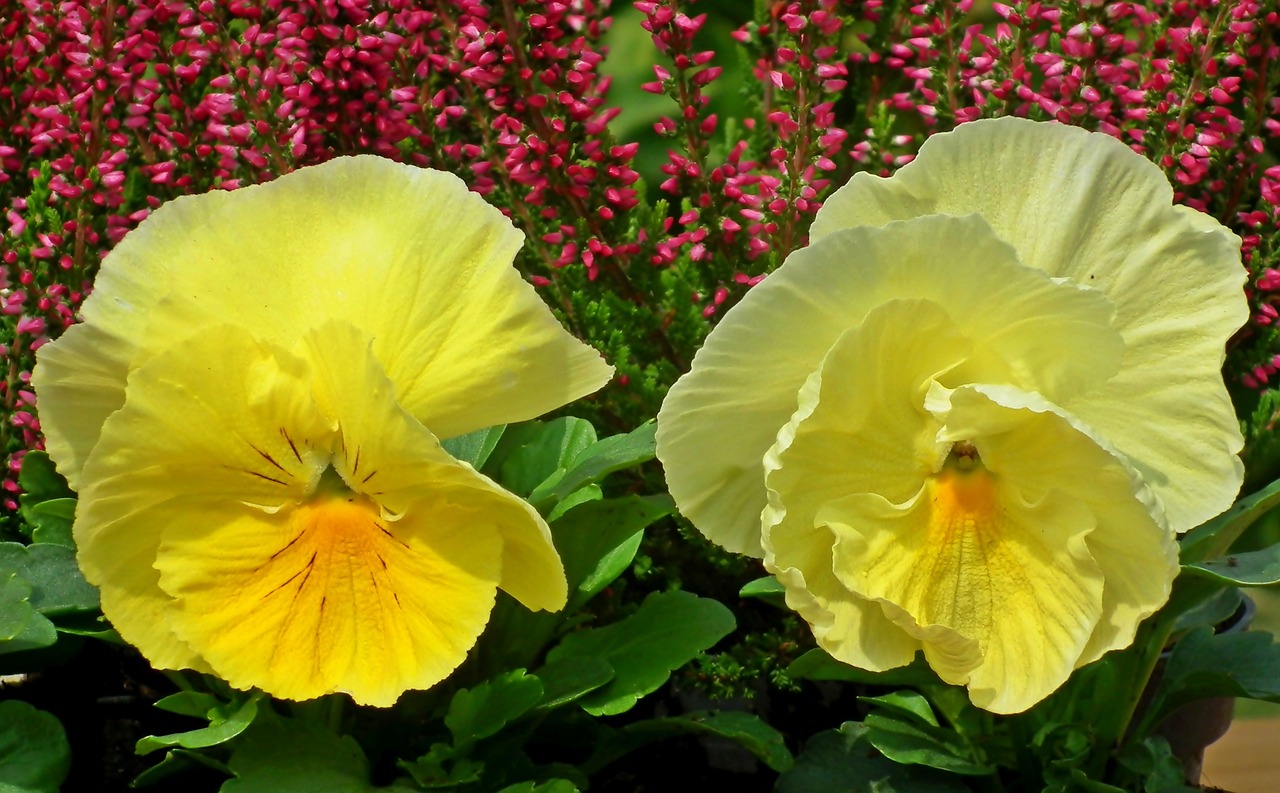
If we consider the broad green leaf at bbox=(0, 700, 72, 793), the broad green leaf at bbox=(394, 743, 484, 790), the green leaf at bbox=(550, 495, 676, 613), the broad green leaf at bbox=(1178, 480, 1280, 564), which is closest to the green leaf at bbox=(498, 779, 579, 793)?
the broad green leaf at bbox=(394, 743, 484, 790)

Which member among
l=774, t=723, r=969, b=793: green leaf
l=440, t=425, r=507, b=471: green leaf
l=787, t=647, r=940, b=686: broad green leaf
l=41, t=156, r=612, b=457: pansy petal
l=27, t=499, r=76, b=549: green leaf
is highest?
l=41, t=156, r=612, b=457: pansy petal

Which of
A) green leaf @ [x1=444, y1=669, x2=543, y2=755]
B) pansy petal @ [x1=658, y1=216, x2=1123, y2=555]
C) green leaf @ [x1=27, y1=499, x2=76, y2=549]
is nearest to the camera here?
pansy petal @ [x1=658, y1=216, x2=1123, y2=555]

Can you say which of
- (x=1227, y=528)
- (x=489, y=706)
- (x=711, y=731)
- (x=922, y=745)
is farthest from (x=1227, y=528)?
(x=489, y=706)

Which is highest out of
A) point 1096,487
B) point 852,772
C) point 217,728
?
point 1096,487

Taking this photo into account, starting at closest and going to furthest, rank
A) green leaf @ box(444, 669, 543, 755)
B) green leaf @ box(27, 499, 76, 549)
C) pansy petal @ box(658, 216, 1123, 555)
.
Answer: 1. pansy petal @ box(658, 216, 1123, 555)
2. green leaf @ box(444, 669, 543, 755)
3. green leaf @ box(27, 499, 76, 549)

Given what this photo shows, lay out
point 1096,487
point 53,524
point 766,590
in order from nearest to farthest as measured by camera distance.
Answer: point 1096,487, point 766,590, point 53,524

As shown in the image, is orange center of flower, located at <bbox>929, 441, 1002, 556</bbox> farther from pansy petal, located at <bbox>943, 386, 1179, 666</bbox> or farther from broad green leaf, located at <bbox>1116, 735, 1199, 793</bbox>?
broad green leaf, located at <bbox>1116, 735, 1199, 793</bbox>

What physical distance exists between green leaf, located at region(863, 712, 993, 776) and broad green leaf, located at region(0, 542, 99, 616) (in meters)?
0.46

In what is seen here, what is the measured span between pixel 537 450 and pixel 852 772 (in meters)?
0.28

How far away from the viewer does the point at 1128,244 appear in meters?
0.71

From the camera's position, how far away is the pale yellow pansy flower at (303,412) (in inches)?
27.6

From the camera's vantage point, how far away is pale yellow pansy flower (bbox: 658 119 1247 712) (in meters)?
0.67

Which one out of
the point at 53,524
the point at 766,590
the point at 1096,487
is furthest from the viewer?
the point at 53,524

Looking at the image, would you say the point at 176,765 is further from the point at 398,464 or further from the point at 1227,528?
the point at 1227,528
